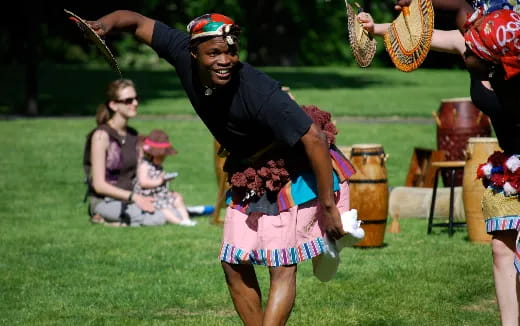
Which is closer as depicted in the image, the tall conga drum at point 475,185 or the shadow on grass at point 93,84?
the tall conga drum at point 475,185

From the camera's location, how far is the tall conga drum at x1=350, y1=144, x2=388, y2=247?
9.51m

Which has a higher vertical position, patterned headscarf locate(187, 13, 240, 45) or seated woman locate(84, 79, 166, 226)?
patterned headscarf locate(187, 13, 240, 45)

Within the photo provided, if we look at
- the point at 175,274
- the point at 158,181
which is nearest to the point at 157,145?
the point at 158,181

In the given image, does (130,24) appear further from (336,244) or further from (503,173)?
(503,173)

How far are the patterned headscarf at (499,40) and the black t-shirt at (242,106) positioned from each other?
35.2 inches

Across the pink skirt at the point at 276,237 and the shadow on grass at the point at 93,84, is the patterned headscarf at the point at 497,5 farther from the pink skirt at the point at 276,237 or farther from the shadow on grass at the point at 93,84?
the shadow on grass at the point at 93,84

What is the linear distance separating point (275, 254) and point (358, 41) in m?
1.27

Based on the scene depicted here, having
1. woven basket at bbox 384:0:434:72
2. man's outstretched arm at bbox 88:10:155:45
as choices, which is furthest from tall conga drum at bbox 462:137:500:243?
man's outstretched arm at bbox 88:10:155:45

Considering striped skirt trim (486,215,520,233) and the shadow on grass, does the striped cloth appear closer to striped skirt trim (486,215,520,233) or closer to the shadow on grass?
striped skirt trim (486,215,520,233)

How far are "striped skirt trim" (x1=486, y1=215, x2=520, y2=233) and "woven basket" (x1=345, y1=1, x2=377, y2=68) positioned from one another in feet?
3.57

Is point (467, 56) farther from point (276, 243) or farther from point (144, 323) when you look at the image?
point (144, 323)

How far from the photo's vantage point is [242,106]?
15.7 ft

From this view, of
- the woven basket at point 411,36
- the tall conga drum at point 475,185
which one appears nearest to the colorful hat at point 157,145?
the tall conga drum at point 475,185

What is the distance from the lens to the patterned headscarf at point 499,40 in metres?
4.67
